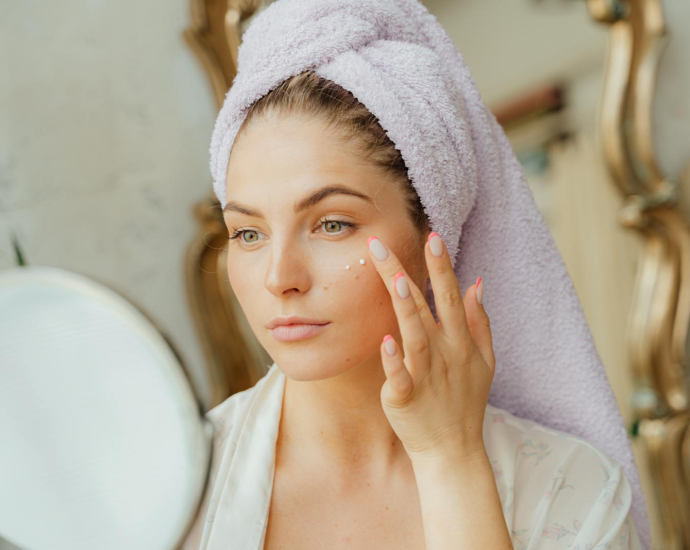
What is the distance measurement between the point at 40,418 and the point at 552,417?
0.59 m

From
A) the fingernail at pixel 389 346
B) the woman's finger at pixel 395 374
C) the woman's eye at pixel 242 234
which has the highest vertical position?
the woman's eye at pixel 242 234

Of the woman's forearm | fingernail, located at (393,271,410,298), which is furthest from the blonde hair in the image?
the woman's forearm

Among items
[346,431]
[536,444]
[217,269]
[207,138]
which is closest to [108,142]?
[207,138]

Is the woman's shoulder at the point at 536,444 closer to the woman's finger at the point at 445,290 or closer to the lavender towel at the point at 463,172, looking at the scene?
the lavender towel at the point at 463,172

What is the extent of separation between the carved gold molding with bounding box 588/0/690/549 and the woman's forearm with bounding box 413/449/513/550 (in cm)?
61

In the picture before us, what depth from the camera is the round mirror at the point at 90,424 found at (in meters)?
0.28

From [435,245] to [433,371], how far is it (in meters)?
0.10

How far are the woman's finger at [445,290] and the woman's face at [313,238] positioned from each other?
0.16 ft

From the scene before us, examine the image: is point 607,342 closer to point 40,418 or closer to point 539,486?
point 539,486

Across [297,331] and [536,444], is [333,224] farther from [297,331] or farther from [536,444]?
[536,444]

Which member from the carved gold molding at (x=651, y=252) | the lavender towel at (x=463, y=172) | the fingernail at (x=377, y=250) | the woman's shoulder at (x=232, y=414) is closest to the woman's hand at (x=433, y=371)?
the fingernail at (x=377, y=250)

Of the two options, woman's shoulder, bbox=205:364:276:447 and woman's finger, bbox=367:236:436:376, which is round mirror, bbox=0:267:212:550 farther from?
woman's shoulder, bbox=205:364:276:447

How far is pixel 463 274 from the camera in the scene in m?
0.71

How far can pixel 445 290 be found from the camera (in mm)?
519
